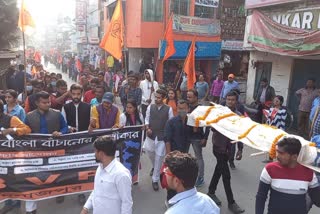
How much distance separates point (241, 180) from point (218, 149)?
1.64 metres

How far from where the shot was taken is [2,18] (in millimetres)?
18344

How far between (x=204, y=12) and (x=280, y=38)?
35.4 feet

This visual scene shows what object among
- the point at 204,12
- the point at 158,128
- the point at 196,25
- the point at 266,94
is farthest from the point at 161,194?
the point at 204,12

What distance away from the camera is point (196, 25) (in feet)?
63.1

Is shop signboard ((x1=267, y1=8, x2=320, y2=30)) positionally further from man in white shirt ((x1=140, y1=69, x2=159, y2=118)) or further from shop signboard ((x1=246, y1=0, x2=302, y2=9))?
man in white shirt ((x1=140, y1=69, x2=159, y2=118))

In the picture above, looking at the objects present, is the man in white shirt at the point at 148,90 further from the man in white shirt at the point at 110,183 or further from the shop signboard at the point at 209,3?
the shop signboard at the point at 209,3

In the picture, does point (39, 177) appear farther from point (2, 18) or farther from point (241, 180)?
point (2, 18)

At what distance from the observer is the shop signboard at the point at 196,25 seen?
18.4 metres

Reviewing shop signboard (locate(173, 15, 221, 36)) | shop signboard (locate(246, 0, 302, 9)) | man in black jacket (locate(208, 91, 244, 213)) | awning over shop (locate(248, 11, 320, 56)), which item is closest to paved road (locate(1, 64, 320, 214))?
man in black jacket (locate(208, 91, 244, 213))

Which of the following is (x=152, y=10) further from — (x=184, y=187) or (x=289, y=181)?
(x=184, y=187)

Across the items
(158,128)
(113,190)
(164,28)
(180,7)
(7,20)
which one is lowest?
(158,128)

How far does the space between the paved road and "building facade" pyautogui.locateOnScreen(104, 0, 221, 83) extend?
40.3 feet

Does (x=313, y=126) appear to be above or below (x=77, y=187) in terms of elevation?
above

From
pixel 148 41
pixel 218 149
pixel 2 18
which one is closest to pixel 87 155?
pixel 218 149
